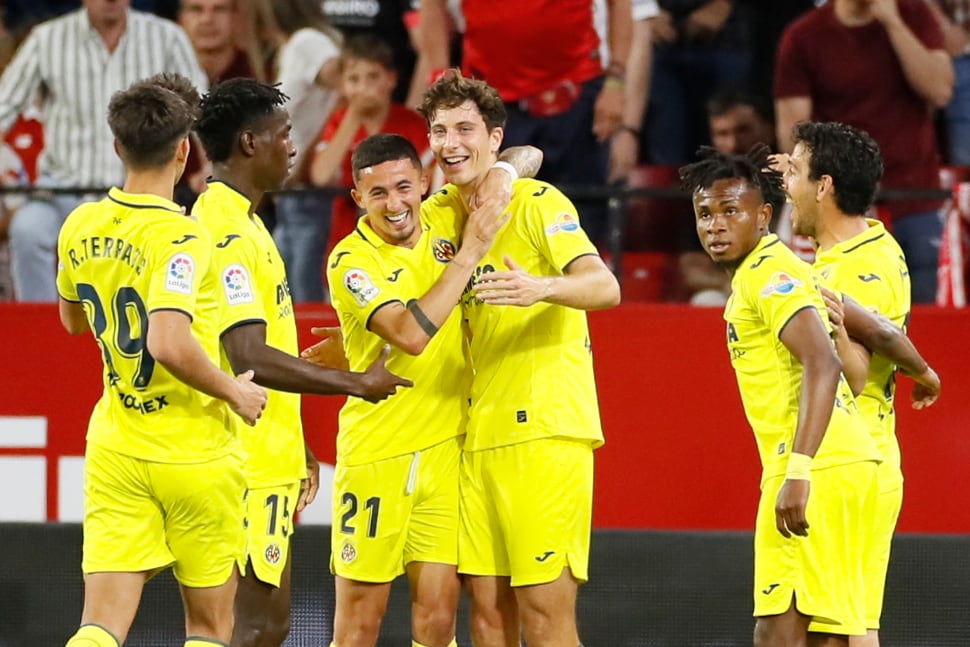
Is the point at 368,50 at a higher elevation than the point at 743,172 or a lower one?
higher

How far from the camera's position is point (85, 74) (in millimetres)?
8742

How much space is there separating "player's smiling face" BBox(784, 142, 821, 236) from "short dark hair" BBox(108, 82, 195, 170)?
2178 mm

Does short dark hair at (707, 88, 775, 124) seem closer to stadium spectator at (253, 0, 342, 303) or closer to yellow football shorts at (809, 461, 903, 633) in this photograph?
stadium spectator at (253, 0, 342, 303)

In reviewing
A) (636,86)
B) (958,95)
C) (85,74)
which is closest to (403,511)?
(636,86)

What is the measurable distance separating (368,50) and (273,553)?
386cm

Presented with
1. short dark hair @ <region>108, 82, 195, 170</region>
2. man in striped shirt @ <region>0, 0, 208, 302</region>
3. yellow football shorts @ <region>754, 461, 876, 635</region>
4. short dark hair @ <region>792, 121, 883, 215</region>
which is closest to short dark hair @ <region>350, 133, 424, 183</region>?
short dark hair @ <region>108, 82, 195, 170</region>

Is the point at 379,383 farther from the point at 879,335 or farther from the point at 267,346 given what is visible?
the point at 879,335

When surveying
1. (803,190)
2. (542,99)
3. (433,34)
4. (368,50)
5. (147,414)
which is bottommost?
(147,414)

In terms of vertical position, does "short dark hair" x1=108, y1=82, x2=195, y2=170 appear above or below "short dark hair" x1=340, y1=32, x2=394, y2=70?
below

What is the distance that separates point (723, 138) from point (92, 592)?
487 cm

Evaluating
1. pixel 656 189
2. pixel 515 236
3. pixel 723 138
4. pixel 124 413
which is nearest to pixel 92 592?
pixel 124 413

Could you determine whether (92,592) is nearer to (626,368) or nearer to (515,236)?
(515,236)

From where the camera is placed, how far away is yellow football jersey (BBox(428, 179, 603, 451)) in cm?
566

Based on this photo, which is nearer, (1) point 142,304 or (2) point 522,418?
(1) point 142,304
